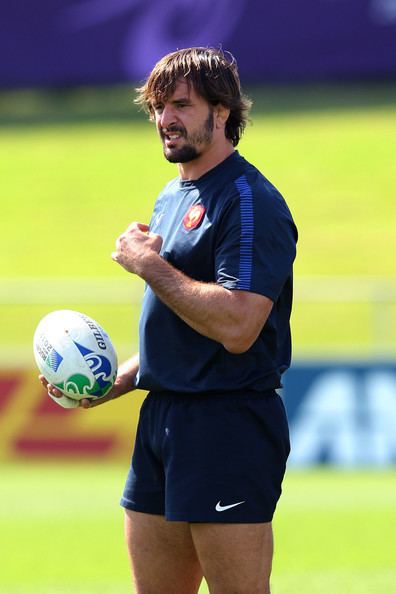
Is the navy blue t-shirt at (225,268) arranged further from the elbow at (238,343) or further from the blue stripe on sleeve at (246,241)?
the elbow at (238,343)

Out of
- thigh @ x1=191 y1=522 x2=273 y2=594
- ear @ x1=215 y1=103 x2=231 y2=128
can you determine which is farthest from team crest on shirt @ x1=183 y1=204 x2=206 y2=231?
thigh @ x1=191 y1=522 x2=273 y2=594

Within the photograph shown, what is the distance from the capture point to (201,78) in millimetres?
4609

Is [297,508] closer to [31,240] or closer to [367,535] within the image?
[367,535]

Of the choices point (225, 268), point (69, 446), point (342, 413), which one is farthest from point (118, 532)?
point (225, 268)

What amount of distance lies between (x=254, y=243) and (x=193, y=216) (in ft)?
0.92

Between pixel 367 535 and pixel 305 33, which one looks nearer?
pixel 367 535

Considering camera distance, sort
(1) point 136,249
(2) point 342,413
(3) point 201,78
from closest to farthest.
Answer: (1) point 136,249
(3) point 201,78
(2) point 342,413

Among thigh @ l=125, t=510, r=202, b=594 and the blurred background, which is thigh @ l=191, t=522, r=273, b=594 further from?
the blurred background

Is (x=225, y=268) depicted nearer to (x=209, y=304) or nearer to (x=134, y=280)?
(x=209, y=304)

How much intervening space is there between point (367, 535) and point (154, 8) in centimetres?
1452

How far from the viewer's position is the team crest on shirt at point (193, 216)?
4551 mm

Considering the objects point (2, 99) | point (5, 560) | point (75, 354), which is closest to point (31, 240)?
point (2, 99)

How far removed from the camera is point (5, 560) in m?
8.12

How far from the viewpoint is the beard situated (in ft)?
15.1
